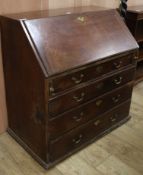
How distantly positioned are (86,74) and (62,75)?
225mm

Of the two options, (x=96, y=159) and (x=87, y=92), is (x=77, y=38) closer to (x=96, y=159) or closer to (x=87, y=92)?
(x=87, y=92)

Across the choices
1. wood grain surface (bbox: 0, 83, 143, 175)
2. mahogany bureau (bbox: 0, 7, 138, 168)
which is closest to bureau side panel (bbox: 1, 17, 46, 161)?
mahogany bureau (bbox: 0, 7, 138, 168)

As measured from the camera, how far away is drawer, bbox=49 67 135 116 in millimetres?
1550

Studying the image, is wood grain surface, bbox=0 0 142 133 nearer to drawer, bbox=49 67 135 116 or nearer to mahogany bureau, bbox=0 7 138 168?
mahogany bureau, bbox=0 7 138 168

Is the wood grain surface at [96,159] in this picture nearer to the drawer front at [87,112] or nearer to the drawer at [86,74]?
the drawer front at [87,112]

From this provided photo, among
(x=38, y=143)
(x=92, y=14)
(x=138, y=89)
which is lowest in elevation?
(x=138, y=89)

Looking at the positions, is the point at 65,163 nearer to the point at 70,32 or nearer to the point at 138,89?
the point at 70,32

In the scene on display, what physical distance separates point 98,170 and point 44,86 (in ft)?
2.45

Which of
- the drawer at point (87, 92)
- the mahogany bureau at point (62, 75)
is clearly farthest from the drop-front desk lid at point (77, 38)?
the drawer at point (87, 92)

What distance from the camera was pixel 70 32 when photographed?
1.65m

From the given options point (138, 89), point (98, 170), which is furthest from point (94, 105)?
point (138, 89)

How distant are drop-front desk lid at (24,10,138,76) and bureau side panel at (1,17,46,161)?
8 cm

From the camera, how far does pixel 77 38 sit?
1.66 metres

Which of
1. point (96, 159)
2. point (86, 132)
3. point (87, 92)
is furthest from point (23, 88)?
point (96, 159)
